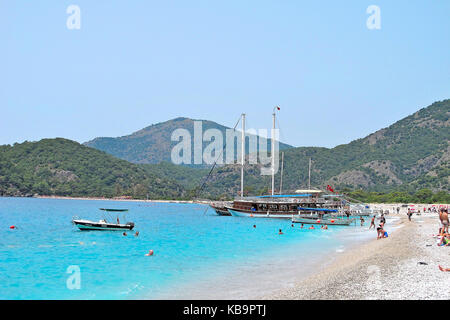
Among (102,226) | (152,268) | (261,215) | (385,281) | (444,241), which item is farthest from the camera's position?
(261,215)

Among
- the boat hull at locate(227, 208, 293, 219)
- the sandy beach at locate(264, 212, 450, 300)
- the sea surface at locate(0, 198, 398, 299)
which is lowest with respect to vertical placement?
the boat hull at locate(227, 208, 293, 219)

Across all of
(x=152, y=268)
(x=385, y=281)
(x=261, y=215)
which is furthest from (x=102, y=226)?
(x=261, y=215)

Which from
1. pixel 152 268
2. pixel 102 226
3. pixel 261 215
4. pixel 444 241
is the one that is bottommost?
pixel 261 215

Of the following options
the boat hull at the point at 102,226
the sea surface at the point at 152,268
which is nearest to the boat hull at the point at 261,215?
the boat hull at the point at 102,226

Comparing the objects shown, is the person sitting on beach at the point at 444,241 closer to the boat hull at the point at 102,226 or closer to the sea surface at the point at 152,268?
the sea surface at the point at 152,268

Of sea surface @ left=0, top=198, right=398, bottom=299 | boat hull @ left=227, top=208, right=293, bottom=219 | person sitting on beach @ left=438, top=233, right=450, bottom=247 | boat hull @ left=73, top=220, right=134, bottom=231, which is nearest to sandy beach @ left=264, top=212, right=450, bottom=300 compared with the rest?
sea surface @ left=0, top=198, right=398, bottom=299

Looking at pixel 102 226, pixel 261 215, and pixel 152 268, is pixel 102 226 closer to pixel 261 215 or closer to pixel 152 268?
pixel 152 268

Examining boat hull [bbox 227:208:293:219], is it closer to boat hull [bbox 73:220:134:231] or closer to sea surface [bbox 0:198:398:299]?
boat hull [bbox 73:220:134:231]

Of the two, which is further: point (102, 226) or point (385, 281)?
point (102, 226)
